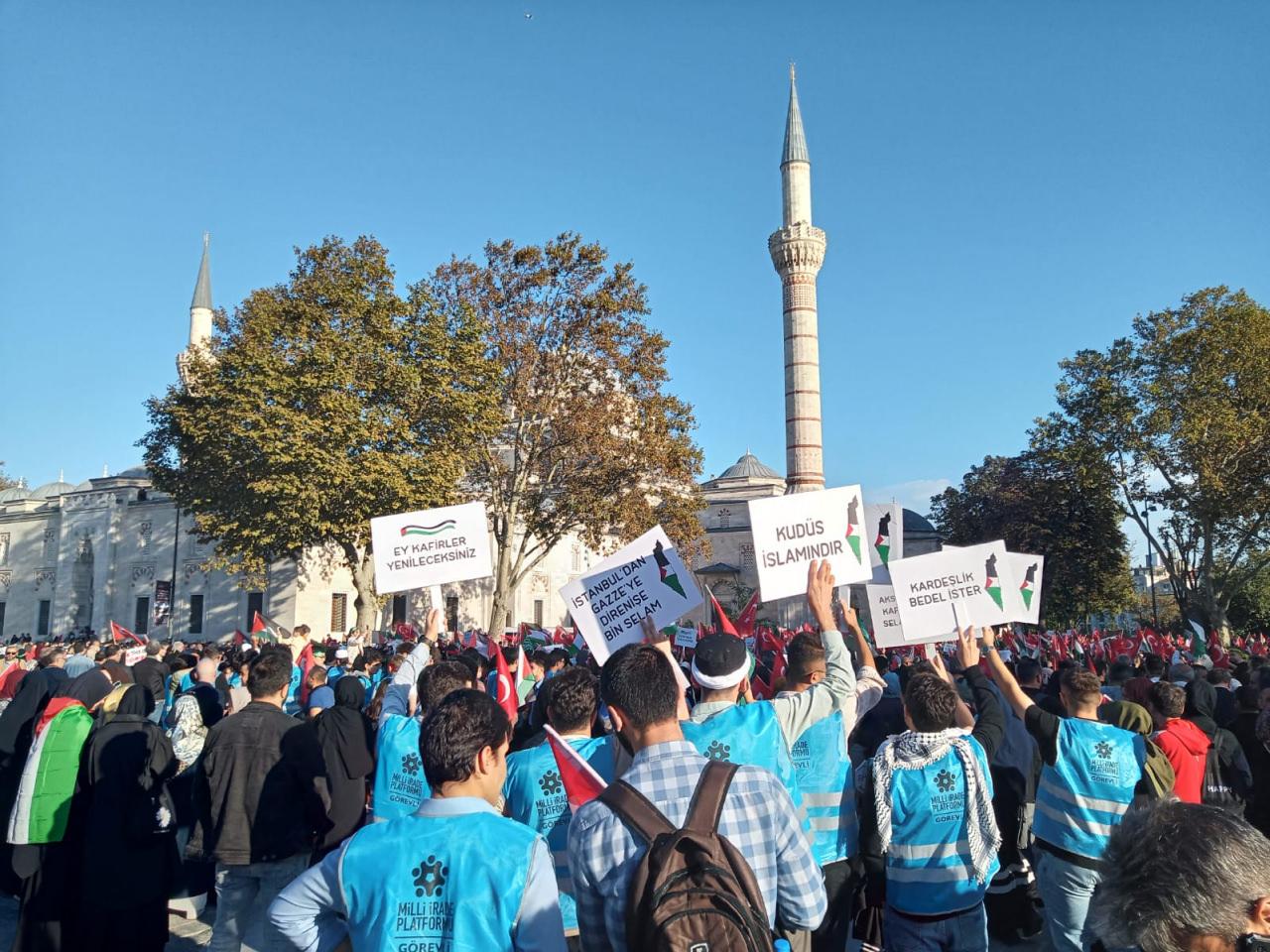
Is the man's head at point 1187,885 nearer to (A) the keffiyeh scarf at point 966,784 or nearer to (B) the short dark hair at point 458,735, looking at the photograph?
(B) the short dark hair at point 458,735

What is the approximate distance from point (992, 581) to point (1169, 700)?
6.35ft

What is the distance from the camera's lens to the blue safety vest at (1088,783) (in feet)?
13.0

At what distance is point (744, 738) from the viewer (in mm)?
3117

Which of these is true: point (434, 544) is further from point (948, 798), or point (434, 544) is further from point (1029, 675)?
Result: point (1029, 675)

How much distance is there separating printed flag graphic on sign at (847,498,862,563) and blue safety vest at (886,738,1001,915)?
99.6 inches

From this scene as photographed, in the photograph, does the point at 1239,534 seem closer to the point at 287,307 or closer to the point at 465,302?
the point at 465,302

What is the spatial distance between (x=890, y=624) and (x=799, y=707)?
6108 mm

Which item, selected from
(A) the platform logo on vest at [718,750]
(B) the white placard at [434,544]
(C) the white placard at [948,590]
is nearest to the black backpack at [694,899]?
(A) the platform logo on vest at [718,750]

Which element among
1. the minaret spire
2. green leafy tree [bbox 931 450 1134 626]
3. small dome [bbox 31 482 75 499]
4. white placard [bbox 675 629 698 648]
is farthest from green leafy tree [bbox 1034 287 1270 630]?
small dome [bbox 31 482 75 499]

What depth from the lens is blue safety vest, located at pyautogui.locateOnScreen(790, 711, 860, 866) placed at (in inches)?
147

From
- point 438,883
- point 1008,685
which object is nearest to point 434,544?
point 1008,685

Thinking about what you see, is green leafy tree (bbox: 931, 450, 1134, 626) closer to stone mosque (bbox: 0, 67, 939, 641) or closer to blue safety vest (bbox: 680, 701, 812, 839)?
stone mosque (bbox: 0, 67, 939, 641)

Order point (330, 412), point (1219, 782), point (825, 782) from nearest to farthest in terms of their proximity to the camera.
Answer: point (825, 782) → point (1219, 782) → point (330, 412)

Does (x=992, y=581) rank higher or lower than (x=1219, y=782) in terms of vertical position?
higher
